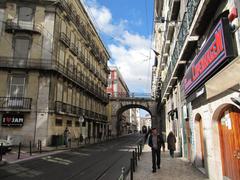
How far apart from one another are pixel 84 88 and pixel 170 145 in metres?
19.6

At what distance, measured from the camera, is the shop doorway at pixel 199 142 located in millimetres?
8430

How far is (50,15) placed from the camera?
71.5 ft

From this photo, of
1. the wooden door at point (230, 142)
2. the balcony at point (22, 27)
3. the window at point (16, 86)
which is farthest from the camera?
the balcony at point (22, 27)

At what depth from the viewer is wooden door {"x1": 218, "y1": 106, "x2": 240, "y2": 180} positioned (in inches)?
196

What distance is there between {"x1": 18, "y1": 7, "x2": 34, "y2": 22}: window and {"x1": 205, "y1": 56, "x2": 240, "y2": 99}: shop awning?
2111cm

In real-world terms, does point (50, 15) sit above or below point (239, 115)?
above

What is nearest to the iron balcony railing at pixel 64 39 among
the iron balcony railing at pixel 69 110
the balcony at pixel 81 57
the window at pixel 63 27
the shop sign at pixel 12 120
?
the window at pixel 63 27

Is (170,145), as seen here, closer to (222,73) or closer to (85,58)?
(222,73)

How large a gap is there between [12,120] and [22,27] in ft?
30.9

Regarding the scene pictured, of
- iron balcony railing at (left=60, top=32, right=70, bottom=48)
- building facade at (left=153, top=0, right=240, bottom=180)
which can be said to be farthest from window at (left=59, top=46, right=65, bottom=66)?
building facade at (left=153, top=0, right=240, bottom=180)

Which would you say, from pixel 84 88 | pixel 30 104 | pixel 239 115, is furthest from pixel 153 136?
pixel 84 88

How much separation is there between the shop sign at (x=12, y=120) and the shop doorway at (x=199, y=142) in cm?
1623

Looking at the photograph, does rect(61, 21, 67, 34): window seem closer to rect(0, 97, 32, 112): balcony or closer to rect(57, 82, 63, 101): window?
rect(57, 82, 63, 101): window

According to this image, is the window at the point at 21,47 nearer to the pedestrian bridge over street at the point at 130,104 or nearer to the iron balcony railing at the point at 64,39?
the iron balcony railing at the point at 64,39
